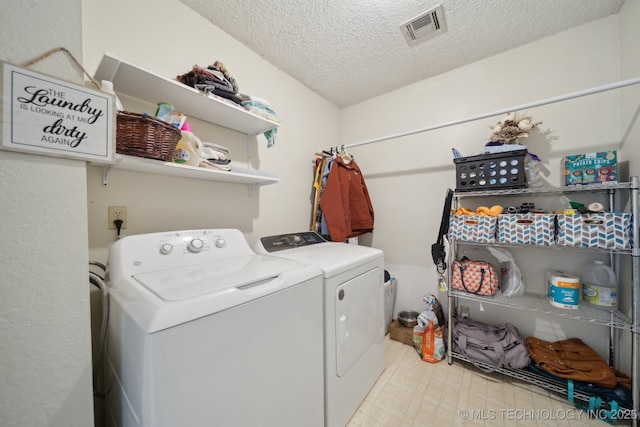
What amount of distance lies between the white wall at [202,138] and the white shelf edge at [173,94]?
8 centimetres

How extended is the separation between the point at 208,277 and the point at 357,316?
0.89 meters

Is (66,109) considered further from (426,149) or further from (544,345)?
(544,345)

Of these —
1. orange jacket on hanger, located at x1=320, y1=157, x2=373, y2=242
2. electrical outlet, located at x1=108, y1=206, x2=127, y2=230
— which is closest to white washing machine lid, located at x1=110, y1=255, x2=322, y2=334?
electrical outlet, located at x1=108, y1=206, x2=127, y2=230

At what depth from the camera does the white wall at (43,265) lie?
55 centimetres

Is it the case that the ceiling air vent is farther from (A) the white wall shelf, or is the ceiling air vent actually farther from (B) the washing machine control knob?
(B) the washing machine control knob

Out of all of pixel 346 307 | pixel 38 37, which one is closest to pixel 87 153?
pixel 38 37

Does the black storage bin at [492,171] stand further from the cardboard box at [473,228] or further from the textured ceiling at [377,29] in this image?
the textured ceiling at [377,29]

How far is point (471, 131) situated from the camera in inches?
78.0

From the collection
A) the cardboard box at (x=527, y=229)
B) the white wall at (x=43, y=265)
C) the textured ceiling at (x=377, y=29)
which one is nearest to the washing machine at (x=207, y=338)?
the white wall at (x=43, y=265)

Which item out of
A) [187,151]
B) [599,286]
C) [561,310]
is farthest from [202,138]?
[599,286]

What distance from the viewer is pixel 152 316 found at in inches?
24.1

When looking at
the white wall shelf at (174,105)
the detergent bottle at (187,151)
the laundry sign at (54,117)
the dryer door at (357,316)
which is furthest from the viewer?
the dryer door at (357,316)

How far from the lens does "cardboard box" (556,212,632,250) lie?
1.24m

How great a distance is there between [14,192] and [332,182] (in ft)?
5.71
